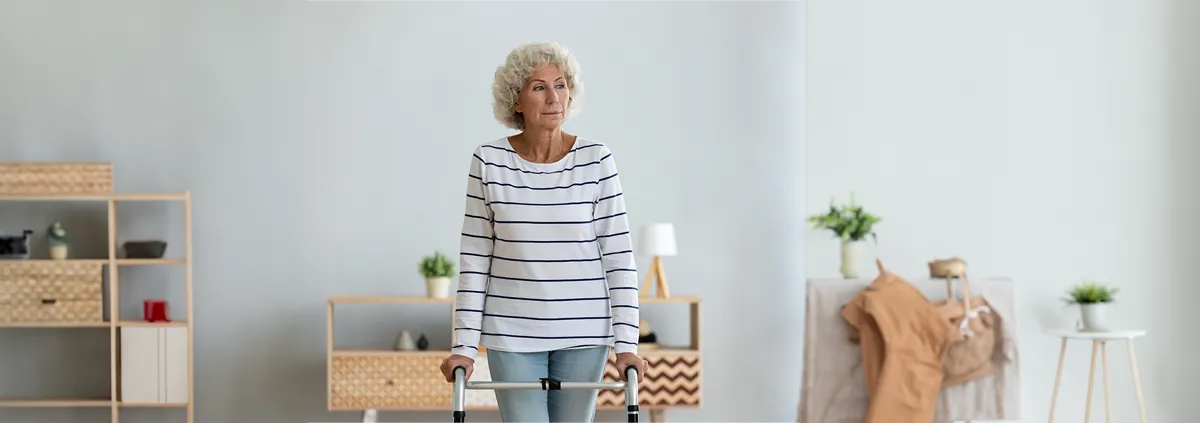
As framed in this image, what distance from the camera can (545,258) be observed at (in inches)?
93.5

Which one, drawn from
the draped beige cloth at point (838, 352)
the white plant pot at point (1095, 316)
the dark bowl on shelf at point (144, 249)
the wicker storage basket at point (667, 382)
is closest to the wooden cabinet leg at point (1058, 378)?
the white plant pot at point (1095, 316)

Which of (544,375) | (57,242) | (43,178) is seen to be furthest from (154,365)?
(544,375)

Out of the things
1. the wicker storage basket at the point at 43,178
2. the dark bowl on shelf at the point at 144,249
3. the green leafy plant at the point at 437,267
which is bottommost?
the green leafy plant at the point at 437,267

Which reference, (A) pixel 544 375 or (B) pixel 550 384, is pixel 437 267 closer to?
(A) pixel 544 375

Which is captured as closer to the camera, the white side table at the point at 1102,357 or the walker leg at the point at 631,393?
the walker leg at the point at 631,393

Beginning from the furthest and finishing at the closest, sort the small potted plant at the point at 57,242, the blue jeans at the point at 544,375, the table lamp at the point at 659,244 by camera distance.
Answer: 1. the small potted plant at the point at 57,242
2. the table lamp at the point at 659,244
3. the blue jeans at the point at 544,375

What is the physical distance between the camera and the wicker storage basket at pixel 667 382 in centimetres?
504

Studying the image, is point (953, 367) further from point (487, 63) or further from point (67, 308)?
point (67, 308)

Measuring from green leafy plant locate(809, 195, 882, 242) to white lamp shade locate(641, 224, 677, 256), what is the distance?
0.70m

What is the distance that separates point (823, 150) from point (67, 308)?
3.46 meters

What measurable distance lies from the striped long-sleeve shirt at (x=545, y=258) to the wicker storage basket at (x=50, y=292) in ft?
10.7

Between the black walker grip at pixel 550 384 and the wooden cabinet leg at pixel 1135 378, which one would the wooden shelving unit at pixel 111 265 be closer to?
the black walker grip at pixel 550 384

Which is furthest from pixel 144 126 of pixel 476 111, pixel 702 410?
pixel 702 410

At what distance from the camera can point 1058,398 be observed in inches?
211
